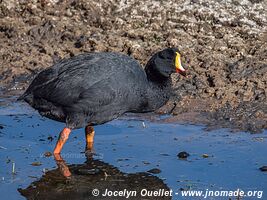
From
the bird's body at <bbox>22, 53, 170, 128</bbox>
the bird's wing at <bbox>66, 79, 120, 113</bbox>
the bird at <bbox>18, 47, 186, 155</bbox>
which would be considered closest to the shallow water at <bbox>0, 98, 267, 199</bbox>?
the bird at <bbox>18, 47, 186, 155</bbox>

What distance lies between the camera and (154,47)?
11.4 meters

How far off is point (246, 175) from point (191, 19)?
5.08 metres

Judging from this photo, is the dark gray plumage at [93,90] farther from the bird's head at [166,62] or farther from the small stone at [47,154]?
the small stone at [47,154]

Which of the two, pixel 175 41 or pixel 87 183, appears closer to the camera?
pixel 87 183

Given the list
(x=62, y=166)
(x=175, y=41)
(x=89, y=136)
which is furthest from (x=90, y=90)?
(x=175, y=41)

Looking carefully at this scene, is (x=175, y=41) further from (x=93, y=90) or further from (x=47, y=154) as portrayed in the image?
(x=47, y=154)

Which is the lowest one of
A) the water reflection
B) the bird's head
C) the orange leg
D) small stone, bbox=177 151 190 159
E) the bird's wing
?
the water reflection

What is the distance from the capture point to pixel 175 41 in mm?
11492

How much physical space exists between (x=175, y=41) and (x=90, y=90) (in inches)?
150

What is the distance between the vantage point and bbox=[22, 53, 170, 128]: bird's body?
8.02 m

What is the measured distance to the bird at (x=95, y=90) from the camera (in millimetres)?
8023

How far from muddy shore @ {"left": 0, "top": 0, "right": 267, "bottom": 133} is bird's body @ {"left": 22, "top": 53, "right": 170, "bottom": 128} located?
1613mm

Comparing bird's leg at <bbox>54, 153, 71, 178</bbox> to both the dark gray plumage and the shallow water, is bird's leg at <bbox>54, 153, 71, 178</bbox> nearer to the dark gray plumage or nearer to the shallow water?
the shallow water

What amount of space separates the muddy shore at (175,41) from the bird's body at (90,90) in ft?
5.29
